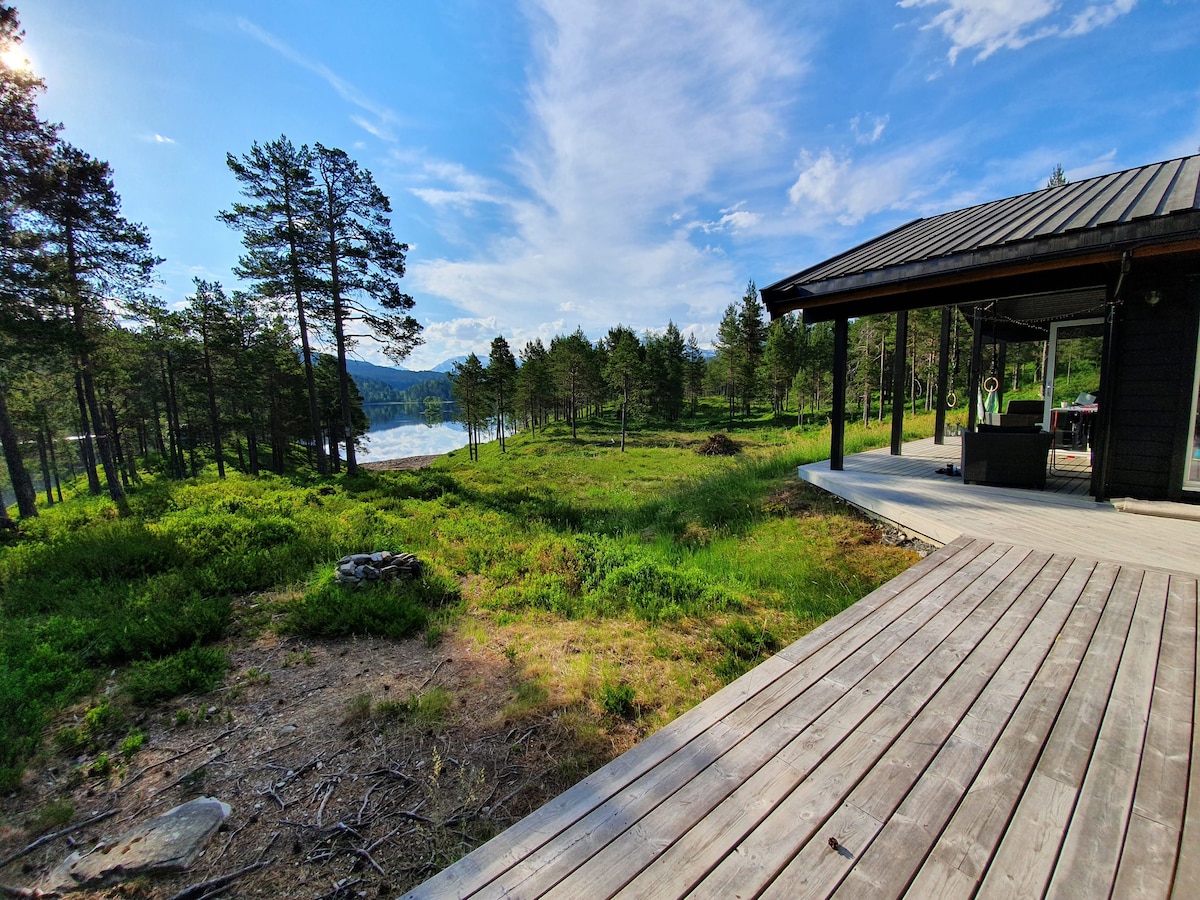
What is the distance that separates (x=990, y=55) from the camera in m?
7.40

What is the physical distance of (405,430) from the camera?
85.9m

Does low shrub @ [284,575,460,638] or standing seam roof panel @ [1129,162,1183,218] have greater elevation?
standing seam roof panel @ [1129,162,1183,218]

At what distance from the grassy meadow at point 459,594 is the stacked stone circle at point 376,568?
0.66 ft

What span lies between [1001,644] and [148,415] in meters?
32.7

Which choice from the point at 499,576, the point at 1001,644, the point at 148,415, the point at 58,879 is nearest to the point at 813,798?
the point at 1001,644

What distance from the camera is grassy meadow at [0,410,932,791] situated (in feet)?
10.5

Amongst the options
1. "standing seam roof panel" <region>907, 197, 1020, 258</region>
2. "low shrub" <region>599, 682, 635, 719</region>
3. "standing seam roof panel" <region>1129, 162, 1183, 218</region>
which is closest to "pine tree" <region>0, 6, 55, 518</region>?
"low shrub" <region>599, 682, 635, 719</region>

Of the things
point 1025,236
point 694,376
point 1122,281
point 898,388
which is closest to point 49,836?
point 1025,236

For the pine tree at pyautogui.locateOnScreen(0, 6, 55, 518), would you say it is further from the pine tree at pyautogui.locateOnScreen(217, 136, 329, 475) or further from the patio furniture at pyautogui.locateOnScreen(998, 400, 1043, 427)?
the patio furniture at pyautogui.locateOnScreen(998, 400, 1043, 427)

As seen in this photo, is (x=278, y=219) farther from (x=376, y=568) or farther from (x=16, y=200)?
(x=376, y=568)

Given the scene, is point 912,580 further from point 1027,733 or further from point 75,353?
point 75,353

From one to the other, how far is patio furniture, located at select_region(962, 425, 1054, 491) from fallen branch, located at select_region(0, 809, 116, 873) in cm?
827

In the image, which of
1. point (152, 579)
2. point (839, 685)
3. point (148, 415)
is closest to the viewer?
point (839, 685)

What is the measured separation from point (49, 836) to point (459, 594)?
128 inches
